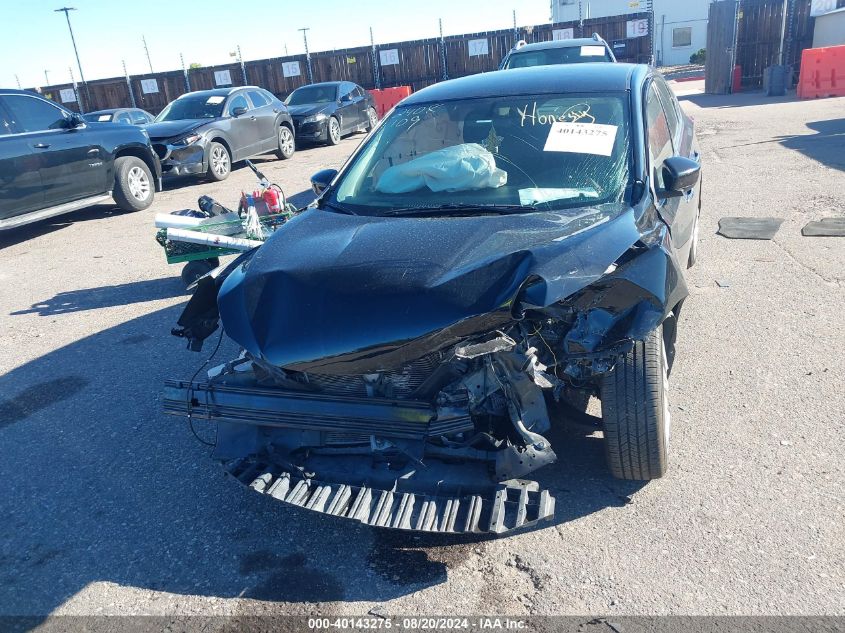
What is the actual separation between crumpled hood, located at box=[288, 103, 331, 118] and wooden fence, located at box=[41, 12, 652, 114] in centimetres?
920

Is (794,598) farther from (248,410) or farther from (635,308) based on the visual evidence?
(248,410)

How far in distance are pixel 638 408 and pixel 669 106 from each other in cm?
286

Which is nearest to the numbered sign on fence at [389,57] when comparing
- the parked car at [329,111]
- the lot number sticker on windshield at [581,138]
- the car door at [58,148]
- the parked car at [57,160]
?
the parked car at [329,111]

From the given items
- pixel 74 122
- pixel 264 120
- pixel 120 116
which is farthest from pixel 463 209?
pixel 120 116

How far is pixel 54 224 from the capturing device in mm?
10367

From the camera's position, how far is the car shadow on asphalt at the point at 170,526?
8.92 ft

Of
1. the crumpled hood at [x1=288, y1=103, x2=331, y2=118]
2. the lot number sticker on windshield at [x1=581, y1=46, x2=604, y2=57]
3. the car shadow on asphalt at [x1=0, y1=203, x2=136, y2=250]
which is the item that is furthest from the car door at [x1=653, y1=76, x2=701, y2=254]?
the crumpled hood at [x1=288, y1=103, x2=331, y2=118]

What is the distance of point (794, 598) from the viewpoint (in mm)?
2393

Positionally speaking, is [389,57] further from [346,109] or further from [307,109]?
[307,109]

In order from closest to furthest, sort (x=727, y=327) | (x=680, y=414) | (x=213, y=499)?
(x=213, y=499)
(x=680, y=414)
(x=727, y=327)

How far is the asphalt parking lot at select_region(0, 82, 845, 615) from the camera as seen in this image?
8.42 ft

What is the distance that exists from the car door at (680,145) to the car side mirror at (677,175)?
0.19 m

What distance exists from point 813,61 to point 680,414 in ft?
58.6

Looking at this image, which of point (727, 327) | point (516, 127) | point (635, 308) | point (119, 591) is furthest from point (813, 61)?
point (119, 591)
